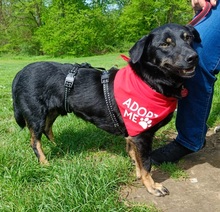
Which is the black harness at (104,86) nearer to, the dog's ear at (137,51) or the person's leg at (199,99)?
the dog's ear at (137,51)

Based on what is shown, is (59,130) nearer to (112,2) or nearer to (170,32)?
(170,32)

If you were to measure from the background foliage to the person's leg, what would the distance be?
90.1 ft

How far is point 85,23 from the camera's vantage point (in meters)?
30.2

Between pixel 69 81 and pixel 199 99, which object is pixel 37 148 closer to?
pixel 69 81

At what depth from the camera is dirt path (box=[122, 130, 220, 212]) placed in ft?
8.25

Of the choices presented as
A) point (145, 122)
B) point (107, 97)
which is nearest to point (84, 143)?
point (107, 97)

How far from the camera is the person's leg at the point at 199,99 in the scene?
289 centimetres

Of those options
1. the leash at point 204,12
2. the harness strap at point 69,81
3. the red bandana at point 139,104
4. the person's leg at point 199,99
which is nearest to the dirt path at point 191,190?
the person's leg at point 199,99

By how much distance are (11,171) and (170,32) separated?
200cm

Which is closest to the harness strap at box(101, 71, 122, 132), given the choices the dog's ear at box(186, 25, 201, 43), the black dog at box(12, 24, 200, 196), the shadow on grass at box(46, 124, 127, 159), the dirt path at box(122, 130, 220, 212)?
the black dog at box(12, 24, 200, 196)

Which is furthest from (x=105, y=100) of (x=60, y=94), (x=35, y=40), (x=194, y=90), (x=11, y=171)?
(x=35, y=40)

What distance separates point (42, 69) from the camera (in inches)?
127

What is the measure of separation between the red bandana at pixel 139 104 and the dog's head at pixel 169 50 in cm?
22

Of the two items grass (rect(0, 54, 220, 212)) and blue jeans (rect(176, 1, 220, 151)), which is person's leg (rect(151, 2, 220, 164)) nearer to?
blue jeans (rect(176, 1, 220, 151))
